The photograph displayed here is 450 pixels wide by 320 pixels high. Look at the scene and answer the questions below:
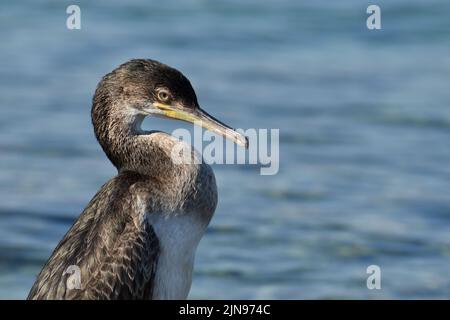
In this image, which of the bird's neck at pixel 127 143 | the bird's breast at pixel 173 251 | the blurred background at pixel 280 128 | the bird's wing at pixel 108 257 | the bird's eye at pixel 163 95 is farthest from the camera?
the blurred background at pixel 280 128

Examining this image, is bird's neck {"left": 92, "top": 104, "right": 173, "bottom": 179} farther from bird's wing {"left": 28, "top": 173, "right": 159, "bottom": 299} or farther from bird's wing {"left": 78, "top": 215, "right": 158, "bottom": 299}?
bird's wing {"left": 78, "top": 215, "right": 158, "bottom": 299}

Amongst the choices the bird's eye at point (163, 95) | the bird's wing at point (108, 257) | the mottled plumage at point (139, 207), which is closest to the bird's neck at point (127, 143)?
the mottled plumage at point (139, 207)

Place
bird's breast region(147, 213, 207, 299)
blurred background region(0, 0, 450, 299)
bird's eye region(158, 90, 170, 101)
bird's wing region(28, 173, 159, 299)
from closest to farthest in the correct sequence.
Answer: bird's wing region(28, 173, 159, 299) → bird's breast region(147, 213, 207, 299) → bird's eye region(158, 90, 170, 101) → blurred background region(0, 0, 450, 299)

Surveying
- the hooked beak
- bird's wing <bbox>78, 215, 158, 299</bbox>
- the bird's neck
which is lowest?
bird's wing <bbox>78, 215, 158, 299</bbox>

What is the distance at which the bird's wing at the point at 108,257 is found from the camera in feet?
24.8

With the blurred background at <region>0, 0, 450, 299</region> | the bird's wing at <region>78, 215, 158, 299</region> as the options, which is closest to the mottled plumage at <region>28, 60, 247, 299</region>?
the bird's wing at <region>78, 215, 158, 299</region>

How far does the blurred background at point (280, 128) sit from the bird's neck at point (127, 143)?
2.55 metres

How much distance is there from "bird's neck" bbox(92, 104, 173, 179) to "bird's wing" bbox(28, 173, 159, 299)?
35cm

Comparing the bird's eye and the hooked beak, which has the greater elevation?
the bird's eye

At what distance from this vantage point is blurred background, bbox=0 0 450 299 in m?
11.3

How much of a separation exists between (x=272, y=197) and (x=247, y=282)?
1997 millimetres

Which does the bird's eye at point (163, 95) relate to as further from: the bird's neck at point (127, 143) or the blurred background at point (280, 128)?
the blurred background at point (280, 128)
